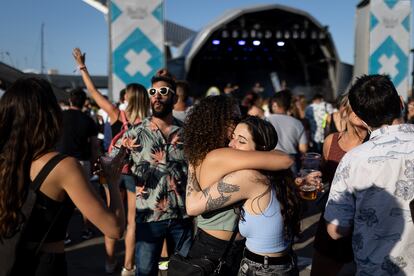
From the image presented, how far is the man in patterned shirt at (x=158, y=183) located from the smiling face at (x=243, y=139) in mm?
1205

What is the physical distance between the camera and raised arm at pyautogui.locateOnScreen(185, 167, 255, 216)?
2.20m

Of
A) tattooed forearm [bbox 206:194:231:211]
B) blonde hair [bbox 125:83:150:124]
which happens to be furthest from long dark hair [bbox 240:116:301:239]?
blonde hair [bbox 125:83:150:124]

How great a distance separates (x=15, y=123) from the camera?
188cm

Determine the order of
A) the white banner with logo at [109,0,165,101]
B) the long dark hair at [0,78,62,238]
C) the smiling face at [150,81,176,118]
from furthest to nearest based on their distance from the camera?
1. the white banner with logo at [109,0,165,101]
2. the smiling face at [150,81,176,118]
3. the long dark hair at [0,78,62,238]

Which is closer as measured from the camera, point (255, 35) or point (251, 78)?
point (255, 35)

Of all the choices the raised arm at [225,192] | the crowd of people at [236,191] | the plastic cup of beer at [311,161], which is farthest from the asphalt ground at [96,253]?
the raised arm at [225,192]

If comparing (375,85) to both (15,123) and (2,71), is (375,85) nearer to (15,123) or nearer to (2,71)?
(15,123)

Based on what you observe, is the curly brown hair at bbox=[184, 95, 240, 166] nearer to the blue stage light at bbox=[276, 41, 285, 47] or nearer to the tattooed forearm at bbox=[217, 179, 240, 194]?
the tattooed forearm at bbox=[217, 179, 240, 194]

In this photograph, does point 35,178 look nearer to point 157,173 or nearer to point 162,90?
point 157,173

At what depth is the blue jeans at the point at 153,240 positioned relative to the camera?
3.36m

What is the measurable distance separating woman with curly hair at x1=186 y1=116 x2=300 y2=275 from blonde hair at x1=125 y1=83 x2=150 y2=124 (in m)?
2.33

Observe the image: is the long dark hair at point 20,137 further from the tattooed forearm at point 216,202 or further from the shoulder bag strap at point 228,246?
the shoulder bag strap at point 228,246

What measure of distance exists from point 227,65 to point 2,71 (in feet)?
88.4

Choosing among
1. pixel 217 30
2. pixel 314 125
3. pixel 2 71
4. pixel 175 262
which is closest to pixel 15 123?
pixel 175 262
